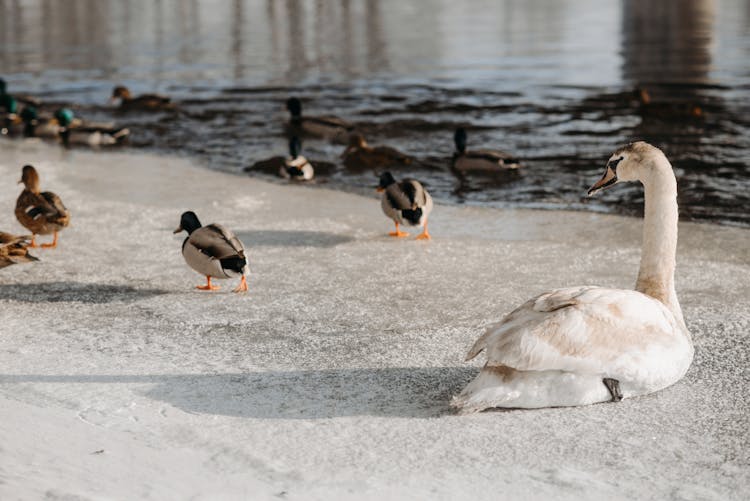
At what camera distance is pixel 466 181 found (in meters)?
12.3

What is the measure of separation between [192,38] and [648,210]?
29402 millimetres

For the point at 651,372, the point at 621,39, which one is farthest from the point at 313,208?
the point at 621,39

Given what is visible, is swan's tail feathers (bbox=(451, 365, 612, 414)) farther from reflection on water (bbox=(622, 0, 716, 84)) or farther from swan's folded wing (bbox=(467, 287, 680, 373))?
reflection on water (bbox=(622, 0, 716, 84))

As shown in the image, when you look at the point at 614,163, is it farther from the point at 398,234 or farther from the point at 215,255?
the point at 398,234

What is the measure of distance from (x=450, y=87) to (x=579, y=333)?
1565 cm

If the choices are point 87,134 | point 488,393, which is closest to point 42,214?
point 488,393

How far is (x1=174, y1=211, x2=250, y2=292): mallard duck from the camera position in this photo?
23.1 ft

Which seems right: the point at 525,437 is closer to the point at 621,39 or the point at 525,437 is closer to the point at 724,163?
the point at 724,163

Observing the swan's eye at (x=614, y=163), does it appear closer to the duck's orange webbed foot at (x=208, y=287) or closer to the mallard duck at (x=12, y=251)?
the duck's orange webbed foot at (x=208, y=287)

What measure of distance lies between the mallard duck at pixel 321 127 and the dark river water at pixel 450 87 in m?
0.21

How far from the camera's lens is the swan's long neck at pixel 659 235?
545 cm

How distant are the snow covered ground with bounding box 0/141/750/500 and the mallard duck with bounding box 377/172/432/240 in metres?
0.22

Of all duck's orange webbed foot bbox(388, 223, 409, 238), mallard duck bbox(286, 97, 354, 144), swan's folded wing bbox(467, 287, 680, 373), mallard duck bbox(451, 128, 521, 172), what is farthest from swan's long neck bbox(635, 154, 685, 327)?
mallard duck bbox(286, 97, 354, 144)

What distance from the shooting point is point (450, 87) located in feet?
65.8
